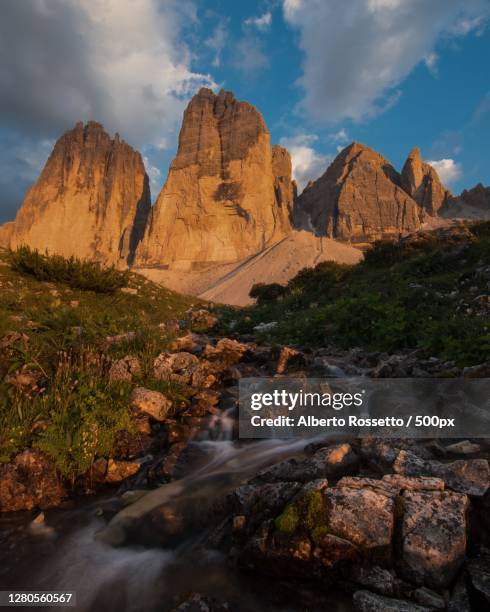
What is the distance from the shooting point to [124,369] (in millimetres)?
6371

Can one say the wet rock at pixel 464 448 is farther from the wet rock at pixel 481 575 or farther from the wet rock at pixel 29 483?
the wet rock at pixel 29 483

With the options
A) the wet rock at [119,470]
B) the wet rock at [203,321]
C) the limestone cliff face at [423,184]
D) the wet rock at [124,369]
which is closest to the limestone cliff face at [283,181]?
the limestone cliff face at [423,184]

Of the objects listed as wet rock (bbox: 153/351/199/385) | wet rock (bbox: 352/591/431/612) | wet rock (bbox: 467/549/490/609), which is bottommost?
wet rock (bbox: 352/591/431/612)

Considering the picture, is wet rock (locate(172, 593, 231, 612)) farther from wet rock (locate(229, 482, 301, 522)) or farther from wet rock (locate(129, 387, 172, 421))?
wet rock (locate(129, 387, 172, 421))

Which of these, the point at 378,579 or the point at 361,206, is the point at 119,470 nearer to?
the point at 378,579

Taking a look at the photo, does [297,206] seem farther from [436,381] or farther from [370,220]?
[436,381]

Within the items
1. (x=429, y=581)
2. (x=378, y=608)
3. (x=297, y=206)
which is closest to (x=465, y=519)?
(x=429, y=581)

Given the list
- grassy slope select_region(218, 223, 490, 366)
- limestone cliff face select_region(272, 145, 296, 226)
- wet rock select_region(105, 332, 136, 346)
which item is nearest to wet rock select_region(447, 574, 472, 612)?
grassy slope select_region(218, 223, 490, 366)

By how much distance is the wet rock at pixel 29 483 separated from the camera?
13.3ft

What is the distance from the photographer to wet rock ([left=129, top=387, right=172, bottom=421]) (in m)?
5.67

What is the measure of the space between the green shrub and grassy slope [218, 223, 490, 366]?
5382mm

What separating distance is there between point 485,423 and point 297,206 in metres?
125

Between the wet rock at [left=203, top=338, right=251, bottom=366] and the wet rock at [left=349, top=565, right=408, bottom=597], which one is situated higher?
the wet rock at [left=203, top=338, right=251, bottom=366]

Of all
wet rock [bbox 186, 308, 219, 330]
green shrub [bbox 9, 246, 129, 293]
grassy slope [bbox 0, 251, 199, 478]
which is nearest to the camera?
grassy slope [bbox 0, 251, 199, 478]
